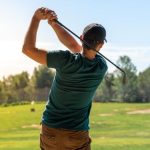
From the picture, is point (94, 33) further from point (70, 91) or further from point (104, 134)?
point (104, 134)

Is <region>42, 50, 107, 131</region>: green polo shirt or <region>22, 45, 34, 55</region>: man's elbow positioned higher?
<region>22, 45, 34, 55</region>: man's elbow

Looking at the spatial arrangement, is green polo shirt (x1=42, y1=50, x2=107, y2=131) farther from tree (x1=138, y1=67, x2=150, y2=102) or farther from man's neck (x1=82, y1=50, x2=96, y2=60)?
tree (x1=138, y1=67, x2=150, y2=102)

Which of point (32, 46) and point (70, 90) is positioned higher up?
point (32, 46)

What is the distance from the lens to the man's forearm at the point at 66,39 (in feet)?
16.3

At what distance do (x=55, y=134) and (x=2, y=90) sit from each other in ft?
297

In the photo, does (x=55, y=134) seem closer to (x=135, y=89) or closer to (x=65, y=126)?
(x=65, y=126)

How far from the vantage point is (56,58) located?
4.39 m

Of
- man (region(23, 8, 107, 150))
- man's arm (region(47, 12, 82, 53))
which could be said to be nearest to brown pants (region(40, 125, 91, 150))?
man (region(23, 8, 107, 150))

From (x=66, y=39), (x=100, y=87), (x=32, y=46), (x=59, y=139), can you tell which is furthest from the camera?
(x=100, y=87)

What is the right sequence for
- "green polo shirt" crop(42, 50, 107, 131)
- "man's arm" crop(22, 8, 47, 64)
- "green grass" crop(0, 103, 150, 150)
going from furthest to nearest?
"green grass" crop(0, 103, 150, 150) → "green polo shirt" crop(42, 50, 107, 131) → "man's arm" crop(22, 8, 47, 64)

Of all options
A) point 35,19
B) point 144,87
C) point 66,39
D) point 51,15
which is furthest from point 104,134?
point 144,87

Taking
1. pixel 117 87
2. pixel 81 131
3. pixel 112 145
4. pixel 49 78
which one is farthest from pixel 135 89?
pixel 81 131

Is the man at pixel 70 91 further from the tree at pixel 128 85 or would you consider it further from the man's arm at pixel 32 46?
the tree at pixel 128 85

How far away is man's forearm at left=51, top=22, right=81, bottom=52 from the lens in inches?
196
